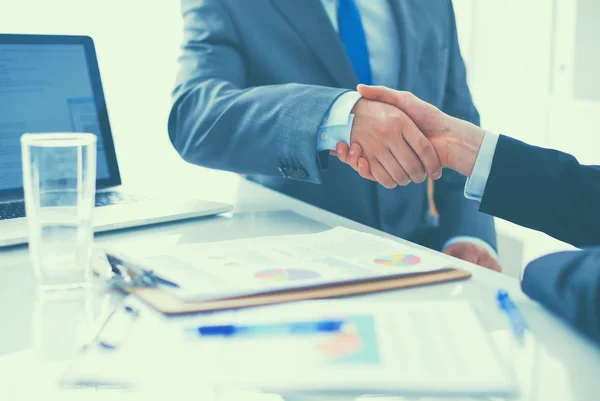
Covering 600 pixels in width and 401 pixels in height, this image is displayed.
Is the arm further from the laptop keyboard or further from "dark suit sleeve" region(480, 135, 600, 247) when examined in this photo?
the laptop keyboard

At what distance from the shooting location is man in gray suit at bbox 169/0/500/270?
102cm

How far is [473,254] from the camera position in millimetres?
1302

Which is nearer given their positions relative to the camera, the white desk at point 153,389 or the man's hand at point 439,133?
the white desk at point 153,389

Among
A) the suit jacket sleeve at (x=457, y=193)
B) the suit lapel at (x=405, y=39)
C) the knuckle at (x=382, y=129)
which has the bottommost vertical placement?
the suit jacket sleeve at (x=457, y=193)

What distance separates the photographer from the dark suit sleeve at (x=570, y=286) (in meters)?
0.52

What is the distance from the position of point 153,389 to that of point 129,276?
0.25 meters

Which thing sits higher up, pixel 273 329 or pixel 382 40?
pixel 382 40

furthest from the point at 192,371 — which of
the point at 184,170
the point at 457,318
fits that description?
the point at 184,170

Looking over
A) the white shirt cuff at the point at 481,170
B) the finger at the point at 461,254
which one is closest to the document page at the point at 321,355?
the white shirt cuff at the point at 481,170

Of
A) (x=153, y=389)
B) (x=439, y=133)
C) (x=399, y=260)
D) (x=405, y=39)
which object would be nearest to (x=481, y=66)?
(x=405, y=39)

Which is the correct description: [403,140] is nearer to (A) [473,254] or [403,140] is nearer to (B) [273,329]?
(A) [473,254]

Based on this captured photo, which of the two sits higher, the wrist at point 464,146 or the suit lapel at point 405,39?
the suit lapel at point 405,39

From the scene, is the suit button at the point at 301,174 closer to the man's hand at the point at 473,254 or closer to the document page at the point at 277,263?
the document page at the point at 277,263

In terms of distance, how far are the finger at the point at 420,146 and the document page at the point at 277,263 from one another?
25 cm
